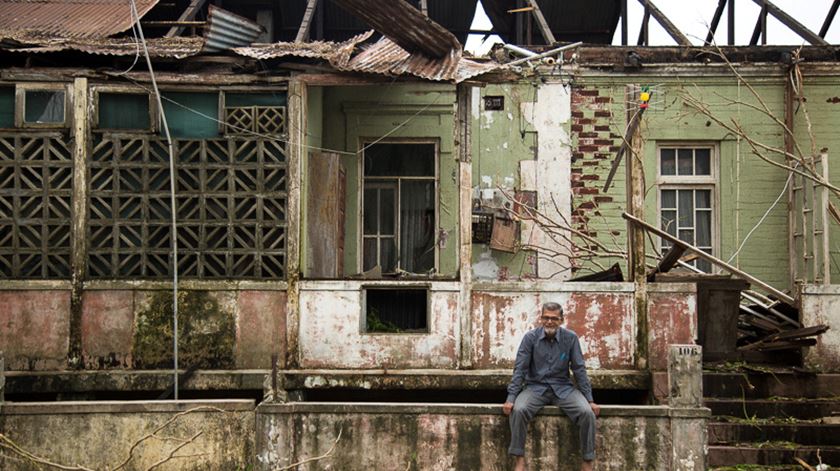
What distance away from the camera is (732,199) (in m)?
13.6

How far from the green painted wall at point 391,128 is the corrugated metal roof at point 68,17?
2.76 metres

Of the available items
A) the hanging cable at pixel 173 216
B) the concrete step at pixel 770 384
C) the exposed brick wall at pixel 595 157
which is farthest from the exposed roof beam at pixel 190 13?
the concrete step at pixel 770 384

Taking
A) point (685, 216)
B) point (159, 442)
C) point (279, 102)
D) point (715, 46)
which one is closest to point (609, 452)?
point (159, 442)

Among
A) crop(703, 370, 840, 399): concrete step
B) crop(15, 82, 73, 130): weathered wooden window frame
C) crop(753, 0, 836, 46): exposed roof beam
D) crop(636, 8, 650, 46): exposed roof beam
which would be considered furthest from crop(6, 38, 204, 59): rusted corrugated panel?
crop(753, 0, 836, 46): exposed roof beam

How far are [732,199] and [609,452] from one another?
610cm

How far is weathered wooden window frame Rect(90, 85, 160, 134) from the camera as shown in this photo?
10406 millimetres

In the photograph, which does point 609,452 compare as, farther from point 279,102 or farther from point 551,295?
point 279,102

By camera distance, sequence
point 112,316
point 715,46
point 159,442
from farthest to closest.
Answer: point 715,46, point 112,316, point 159,442

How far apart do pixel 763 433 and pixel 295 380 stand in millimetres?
4663

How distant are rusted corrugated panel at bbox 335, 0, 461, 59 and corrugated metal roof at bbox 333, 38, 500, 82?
11cm

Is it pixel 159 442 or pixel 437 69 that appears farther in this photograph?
pixel 437 69

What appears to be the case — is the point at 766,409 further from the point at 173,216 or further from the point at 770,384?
the point at 173,216

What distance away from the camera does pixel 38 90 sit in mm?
10398

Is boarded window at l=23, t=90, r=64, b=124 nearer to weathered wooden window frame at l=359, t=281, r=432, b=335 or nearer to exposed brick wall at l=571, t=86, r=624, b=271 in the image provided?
weathered wooden window frame at l=359, t=281, r=432, b=335
